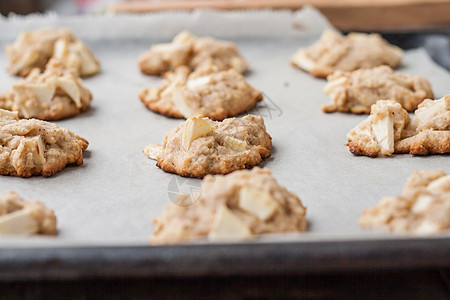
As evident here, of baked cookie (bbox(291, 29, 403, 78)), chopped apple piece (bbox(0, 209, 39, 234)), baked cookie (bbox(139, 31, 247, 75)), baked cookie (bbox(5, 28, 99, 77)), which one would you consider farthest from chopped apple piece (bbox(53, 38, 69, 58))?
chopped apple piece (bbox(0, 209, 39, 234))

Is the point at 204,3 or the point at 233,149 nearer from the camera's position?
the point at 233,149

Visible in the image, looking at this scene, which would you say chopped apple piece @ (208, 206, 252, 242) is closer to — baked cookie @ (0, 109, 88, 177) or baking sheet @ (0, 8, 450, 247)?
baking sheet @ (0, 8, 450, 247)

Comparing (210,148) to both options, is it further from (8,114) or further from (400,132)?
(8,114)

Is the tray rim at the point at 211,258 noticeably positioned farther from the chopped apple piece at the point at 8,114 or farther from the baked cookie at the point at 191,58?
the baked cookie at the point at 191,58

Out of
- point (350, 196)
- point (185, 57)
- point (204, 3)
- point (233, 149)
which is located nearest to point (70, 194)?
point (233, 149)

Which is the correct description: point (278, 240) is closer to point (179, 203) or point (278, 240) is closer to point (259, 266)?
point (259, 266)
